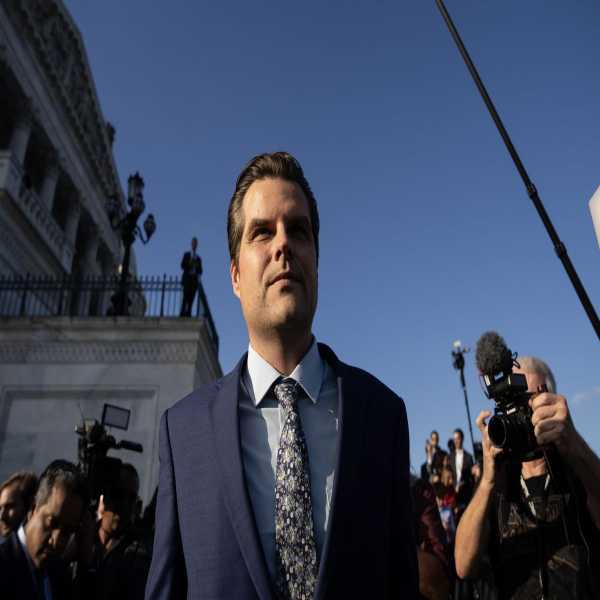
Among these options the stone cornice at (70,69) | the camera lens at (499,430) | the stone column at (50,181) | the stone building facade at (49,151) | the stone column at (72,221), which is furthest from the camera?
the stone column at (72,221)

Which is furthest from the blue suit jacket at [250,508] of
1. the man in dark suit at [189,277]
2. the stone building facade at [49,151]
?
the stone building facade at [49,151]

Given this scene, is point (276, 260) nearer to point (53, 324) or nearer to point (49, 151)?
point (53, 324)

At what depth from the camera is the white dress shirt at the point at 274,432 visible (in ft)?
5.01

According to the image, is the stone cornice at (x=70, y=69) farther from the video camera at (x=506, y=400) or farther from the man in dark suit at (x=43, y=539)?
the video camera at (x=506, y=400)

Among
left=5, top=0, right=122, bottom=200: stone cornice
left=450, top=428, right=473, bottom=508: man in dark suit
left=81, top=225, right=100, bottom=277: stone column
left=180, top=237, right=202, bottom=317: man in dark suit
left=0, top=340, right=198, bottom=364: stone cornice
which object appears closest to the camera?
left=450, top=428, right=473, bottom=508: man in dark suit

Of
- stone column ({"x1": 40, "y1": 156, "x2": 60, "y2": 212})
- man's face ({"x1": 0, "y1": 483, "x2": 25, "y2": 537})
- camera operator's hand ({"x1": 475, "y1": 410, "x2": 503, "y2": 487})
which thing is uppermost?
stone column ({"x1": 40, "y1": 156, "x2": 60, "y2": 212})

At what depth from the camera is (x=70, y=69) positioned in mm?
29844

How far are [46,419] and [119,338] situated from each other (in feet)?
8.10

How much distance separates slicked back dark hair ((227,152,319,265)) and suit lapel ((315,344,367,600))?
51cm

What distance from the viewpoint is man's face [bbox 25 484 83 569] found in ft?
11.5

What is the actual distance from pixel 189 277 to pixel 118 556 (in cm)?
1062

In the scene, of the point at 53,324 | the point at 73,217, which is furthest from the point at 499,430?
the point at 73,217

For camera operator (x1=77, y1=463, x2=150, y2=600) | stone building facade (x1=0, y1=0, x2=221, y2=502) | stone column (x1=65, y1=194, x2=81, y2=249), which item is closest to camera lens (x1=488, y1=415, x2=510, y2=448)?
camera operator (x1=77, y1=463, x2=150, y2=600)

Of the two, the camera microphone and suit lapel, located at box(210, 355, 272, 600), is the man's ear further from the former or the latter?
the camera microphone
